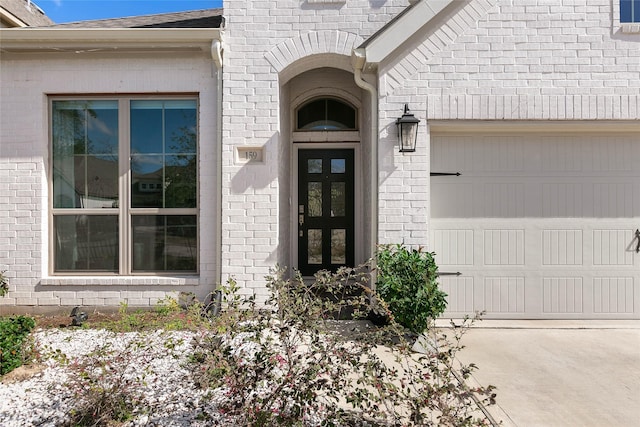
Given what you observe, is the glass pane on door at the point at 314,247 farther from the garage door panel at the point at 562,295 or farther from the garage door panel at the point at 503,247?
the garage door panel at the point at 562,295

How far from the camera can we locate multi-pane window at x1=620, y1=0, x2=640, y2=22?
14.3ft

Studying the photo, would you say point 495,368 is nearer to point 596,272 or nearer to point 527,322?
point 527,322

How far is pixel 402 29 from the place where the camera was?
420cm

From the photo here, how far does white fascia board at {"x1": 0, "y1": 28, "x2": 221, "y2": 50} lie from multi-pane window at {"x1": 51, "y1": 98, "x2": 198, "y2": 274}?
68 centimetres

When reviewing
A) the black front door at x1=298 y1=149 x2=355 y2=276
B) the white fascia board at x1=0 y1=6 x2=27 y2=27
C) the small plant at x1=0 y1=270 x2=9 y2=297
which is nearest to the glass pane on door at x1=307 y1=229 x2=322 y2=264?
the black front door at x1=298 y1=149 x2=355 y2=276

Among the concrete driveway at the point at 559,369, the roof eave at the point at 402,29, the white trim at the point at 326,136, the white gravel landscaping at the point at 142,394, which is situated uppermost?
the roof eave at the point at 402,29

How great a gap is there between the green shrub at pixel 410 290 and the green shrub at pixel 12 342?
3.35m

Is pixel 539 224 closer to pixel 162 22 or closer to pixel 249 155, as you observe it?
pixel 249 155

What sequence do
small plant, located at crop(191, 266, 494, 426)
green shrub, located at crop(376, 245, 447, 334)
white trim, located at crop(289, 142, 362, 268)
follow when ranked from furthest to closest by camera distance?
white trim, located at crop(289, 142, 362, 268) < green shrub, located at crop(376, 245, 447, 334) < small plant, located at crop(191, 266, 494, 426)

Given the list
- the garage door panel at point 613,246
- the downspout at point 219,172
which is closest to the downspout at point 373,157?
the downspout at point 219,172

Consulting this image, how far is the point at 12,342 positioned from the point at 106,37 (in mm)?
3554

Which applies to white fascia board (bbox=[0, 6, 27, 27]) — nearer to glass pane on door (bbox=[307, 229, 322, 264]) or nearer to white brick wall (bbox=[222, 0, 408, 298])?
white brick wall (bbox=[222, 0, 408, 298])

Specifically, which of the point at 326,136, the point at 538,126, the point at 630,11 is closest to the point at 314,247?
the point at 326,136

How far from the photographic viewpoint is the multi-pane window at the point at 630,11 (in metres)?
4.36
